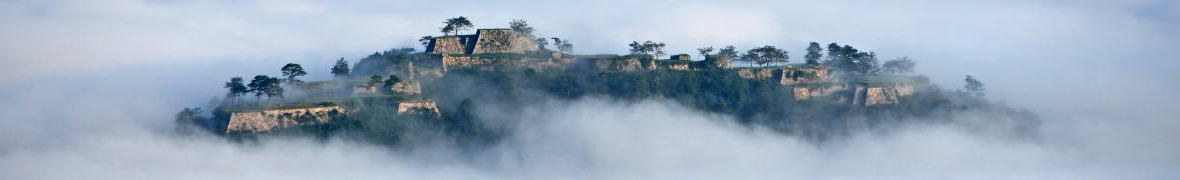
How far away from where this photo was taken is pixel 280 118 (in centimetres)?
10925

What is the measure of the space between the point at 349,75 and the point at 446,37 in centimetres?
709

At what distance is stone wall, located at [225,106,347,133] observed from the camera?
355 ft

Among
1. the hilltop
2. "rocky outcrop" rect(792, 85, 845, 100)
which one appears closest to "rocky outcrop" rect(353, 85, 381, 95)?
the hilltop

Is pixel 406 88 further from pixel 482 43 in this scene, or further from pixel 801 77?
pixel 801 77

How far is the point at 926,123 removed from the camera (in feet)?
399

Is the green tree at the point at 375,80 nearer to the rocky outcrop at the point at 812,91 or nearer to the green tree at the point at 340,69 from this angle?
the green tree at the point at 340,69

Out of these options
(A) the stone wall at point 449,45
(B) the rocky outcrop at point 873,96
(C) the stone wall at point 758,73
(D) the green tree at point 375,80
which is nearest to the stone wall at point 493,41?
(A) the stone wall at point 449,45

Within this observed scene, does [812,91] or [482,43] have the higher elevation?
[482,43]

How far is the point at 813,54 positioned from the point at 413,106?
30095 millimetres

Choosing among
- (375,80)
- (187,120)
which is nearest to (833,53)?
(375,80)

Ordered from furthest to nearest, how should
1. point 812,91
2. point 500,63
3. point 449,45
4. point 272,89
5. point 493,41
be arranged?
point 493,41, point 449,45, point 812,91, point 500,63, point 272,89

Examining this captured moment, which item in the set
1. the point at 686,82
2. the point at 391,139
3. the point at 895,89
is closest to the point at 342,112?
the point at 391,139

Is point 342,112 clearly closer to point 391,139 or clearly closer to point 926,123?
point 391,139

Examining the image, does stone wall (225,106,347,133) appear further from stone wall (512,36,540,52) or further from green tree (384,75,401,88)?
stone wall (512,36,540,52)
